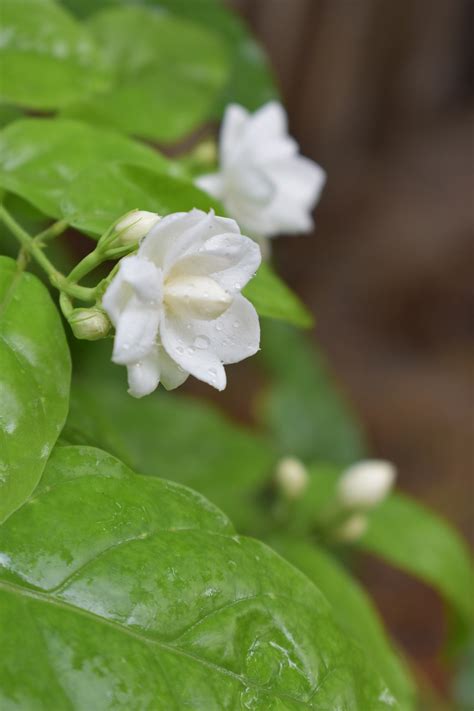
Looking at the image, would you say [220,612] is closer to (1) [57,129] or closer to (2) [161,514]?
(2) [161,514]

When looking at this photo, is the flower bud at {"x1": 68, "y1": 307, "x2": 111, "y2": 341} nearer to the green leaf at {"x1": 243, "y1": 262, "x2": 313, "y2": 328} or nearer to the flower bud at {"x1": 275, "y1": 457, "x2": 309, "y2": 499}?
the green leaf at {"x1": 243, "y1": 262, "x2": 313, "y2": 328}

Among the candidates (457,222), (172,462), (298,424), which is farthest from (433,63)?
(172,462)

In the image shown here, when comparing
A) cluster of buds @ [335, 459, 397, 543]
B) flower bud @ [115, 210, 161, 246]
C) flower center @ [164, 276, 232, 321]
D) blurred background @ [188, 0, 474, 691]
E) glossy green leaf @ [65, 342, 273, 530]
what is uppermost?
flower bud @ [115, 210, 161, 246]

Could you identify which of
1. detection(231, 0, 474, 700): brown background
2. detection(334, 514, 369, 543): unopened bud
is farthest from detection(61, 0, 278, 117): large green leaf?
detection(231, 0, 474, 700): brown background

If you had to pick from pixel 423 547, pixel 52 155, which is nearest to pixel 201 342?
pixel 52 155

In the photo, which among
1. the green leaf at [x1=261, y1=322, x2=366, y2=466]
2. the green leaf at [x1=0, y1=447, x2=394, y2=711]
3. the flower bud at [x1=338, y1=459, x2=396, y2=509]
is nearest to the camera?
the green leaf at [x1=0, y1=447, x2=394, y2=711]

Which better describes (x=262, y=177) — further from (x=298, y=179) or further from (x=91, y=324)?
(x=91, y=324)

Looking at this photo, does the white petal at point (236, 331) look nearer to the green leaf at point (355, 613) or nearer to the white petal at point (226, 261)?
the white petal at point (226, 261)
